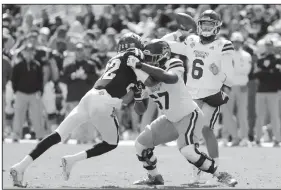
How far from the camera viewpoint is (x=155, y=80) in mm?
8250

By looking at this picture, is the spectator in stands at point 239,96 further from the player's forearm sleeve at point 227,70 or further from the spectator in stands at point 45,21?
the spectator in stands at point 45,21

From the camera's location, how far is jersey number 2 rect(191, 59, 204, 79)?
9.35 m

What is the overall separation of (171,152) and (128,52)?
521 cm

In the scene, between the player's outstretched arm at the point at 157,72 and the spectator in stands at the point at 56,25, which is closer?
the player's outstretched arm at the point at 157,72

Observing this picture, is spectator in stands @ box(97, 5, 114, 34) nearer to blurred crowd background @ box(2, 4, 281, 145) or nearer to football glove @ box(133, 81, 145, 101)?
blurred crowd background @ box(2, 4, 281, 145)

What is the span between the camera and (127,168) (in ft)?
35.3

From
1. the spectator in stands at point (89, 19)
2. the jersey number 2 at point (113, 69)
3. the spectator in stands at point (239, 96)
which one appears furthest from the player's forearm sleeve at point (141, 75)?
Result: the spectator in stands at point (89, 19)

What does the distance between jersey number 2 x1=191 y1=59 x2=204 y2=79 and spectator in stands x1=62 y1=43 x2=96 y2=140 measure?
226 inches

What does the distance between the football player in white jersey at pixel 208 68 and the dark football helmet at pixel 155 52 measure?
3.35 ft

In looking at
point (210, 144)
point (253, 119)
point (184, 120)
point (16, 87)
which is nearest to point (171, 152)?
point (253, 119)

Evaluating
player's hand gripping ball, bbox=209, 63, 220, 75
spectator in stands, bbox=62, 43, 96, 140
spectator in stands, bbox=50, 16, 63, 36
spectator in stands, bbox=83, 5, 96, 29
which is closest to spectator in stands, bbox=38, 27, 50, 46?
spectator in stands, bbox=50, 16, 63, 36

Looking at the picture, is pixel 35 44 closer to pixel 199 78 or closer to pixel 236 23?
pixel 236 23

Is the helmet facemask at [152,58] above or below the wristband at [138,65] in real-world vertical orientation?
above

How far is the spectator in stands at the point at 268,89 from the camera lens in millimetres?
14742
